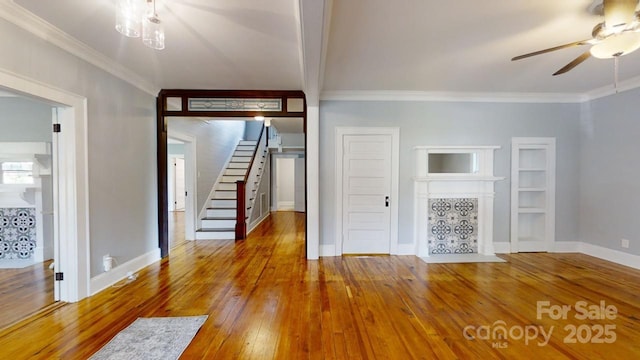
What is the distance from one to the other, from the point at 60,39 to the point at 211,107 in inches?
73.2

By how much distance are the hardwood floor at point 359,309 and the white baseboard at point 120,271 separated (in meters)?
0.12

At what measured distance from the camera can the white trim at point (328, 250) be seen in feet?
14.5

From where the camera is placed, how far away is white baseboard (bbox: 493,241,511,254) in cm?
455

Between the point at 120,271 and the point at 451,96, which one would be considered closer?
the point at 120,271

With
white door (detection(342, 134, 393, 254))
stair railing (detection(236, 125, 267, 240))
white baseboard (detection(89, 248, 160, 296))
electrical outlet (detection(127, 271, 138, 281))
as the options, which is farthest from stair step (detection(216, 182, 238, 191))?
white door (detection(342, 134, 393, 254))

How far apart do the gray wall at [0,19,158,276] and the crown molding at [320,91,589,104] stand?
107 inches

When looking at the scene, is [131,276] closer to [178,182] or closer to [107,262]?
[107,262]

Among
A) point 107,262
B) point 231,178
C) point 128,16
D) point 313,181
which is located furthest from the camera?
point 231,178

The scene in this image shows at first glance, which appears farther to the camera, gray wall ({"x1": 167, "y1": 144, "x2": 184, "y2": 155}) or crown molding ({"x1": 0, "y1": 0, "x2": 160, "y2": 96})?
gray wall ({"x1": 167, "y1": 144, "x2": 184, "y2": 155})

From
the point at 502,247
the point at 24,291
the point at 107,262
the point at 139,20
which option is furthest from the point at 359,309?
the point at 24,291

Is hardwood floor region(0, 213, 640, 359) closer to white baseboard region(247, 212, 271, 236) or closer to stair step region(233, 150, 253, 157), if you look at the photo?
white baseboard region(247, 212, 271, 236)

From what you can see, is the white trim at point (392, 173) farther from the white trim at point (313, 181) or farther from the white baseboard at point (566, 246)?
the white baseboard at point (566, 246)

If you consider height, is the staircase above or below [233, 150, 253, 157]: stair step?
below

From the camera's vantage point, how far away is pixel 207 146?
259 inches
